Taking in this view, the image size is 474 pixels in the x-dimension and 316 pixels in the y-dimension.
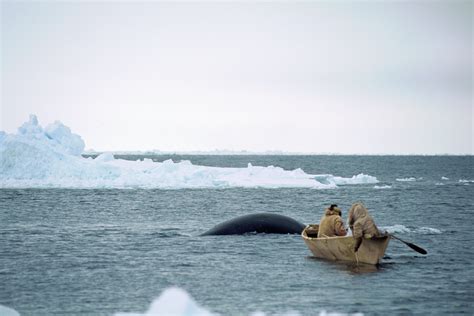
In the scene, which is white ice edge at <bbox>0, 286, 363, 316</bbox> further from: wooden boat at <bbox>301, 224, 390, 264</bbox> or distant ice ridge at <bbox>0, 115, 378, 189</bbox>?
distant ice ridge at <bbox>0, 115, 378, 189</bbox>

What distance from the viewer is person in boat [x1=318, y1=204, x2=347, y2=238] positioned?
19109 millimetres

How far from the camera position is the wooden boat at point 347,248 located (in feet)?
59.8

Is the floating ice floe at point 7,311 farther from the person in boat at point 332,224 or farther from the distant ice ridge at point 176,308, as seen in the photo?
the person in boat at point 332,224

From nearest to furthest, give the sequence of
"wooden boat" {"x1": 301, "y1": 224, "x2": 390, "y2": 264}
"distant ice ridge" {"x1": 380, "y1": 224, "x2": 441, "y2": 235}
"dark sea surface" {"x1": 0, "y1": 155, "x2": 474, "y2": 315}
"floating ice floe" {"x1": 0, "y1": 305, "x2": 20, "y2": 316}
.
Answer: "floating ice floe" {"x1": 0, "y1": 305, "x2": 20, "y2": 316} → "dark sea surface" {"x1": 0, "y1": 155, "x2": 474, "y2": 315} → "wooden boat" {"x1": 301, "y1": 224, "x2": 390, "y2": 264} → "distant ice ridge" {"x1": 380, "y1": 224, "x2": 441, "y2": 235}

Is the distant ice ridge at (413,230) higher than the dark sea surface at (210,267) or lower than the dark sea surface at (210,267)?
higher

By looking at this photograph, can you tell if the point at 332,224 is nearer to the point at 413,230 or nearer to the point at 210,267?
the point at 210,267

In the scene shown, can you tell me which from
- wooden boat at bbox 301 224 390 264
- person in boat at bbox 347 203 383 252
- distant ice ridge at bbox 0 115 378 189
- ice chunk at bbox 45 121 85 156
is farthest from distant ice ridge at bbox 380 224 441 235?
ice chunk at bbox 45 121 85 156

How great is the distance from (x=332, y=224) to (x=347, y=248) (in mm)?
878

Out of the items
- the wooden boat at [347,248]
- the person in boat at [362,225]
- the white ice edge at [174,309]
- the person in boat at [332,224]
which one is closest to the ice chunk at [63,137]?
the wooden boat at [347,248]

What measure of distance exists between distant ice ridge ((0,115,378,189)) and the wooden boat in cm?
3100

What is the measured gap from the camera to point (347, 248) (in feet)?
61.3

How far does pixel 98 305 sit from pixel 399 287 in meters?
6.74

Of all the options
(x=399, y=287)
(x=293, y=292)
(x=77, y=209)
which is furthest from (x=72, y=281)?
(x=77, y=209)

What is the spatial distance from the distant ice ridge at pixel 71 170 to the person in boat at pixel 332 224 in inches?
1229
